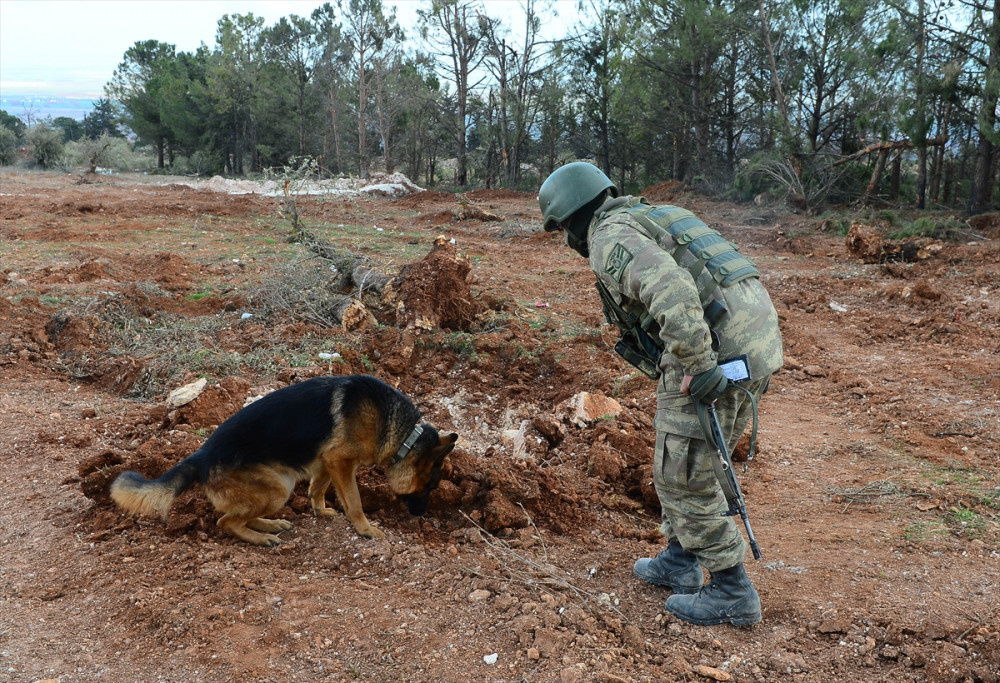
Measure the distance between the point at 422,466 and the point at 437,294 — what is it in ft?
12.6

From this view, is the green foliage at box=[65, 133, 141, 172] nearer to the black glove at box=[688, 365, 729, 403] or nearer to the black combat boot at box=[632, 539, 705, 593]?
the black combat boot at box=[632, 539, 705, 593]

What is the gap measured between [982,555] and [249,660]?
11.6ft

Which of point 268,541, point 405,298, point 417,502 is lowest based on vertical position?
point 268,541

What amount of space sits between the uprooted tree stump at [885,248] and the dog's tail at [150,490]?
11618 mm

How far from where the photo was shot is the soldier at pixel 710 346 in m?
2.91

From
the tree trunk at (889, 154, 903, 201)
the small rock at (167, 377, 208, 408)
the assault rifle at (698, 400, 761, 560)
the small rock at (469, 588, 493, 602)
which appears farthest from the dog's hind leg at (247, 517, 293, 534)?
the tree trunk at (889, 154, 903, 201)

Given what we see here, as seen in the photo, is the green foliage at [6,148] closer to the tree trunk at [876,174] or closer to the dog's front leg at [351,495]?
the tree trunk at [876,174]

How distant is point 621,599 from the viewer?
3.29 metres

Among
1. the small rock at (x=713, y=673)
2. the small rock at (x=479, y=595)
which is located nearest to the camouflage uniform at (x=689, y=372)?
the small rock at (x=713, y=673)

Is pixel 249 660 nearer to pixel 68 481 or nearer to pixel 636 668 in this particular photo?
pixel 636 668

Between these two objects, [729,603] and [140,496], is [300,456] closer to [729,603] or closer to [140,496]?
[140,496]

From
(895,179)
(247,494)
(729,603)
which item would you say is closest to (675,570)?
(729,603)

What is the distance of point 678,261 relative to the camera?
9.82ft

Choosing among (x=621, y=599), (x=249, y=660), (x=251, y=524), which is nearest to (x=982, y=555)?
(x=621, y=599)
